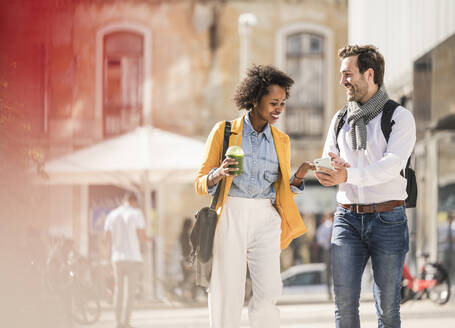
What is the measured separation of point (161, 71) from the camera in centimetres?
1959

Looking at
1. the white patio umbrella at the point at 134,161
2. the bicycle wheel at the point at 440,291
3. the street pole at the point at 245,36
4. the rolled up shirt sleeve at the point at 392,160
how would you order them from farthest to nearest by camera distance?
the street pole at the point at 245,36
the white patio umbrella at the point at 134,161
the bicycle wheel at the point at 440,291
the rolled up shirt sleeve at the point at 392,160

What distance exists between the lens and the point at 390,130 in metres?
4.40

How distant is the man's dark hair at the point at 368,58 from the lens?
4.48 metres

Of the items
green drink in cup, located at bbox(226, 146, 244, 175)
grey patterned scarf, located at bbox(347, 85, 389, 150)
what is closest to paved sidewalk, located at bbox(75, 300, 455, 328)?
grey patterned scarf, located at bbox(347, 85, 389, 150)

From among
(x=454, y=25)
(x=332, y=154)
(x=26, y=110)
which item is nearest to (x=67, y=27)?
(x=26, y=110)

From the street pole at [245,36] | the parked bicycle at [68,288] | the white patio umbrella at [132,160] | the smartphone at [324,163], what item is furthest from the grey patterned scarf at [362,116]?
the street pole at [245,36]

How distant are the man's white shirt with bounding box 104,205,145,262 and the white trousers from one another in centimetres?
492

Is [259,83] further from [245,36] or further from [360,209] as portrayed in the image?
[245,36]

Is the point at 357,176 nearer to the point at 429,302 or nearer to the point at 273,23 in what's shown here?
the point at 429,302

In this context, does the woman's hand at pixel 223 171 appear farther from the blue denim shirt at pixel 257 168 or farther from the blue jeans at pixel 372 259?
the blue jeans at pixel 372 259

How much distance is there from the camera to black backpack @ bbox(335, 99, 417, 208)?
173 inches

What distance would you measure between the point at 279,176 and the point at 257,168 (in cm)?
20

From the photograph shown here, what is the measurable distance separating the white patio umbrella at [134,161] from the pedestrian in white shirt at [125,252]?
226 centimetres

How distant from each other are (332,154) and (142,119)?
15.4 m
